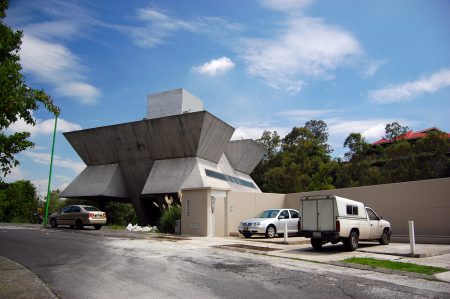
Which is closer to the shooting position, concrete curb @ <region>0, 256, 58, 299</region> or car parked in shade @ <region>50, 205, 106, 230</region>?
concrete curb @ <region>0, 256, 58, 299</region>

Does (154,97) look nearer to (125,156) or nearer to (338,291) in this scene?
(125,156)

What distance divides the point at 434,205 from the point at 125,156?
29.4 meters

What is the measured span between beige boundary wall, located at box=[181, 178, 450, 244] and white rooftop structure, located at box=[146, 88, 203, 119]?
752 inches

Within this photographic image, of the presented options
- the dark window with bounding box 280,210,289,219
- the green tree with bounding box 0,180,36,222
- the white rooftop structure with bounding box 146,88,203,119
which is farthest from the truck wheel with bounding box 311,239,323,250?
the green tree with bounding box 0,180,36,222

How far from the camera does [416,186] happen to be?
19828 mm

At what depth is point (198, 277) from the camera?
8.56 m

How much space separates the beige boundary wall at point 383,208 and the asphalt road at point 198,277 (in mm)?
9395

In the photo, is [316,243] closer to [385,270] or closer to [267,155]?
[385,270]

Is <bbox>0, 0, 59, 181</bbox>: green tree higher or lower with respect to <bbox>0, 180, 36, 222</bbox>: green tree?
higher

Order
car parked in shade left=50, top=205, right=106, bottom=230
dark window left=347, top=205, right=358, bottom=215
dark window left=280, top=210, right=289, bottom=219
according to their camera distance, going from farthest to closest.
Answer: car parked in shade left=50, top=205, right=106, bottom=230, dark window left=280, top=210, right=289, bottom=219, dark window left=347, top=205, right=358, bottom=215

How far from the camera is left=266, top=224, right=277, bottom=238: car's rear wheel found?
67.2ft

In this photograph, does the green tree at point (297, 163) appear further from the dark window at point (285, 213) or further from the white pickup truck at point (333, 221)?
the white pickup truck at point (333, 221)

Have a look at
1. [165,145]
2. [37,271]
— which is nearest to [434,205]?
[37,271]

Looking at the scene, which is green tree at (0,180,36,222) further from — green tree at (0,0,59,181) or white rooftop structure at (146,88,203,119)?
green tree at (0,0,59,181)
